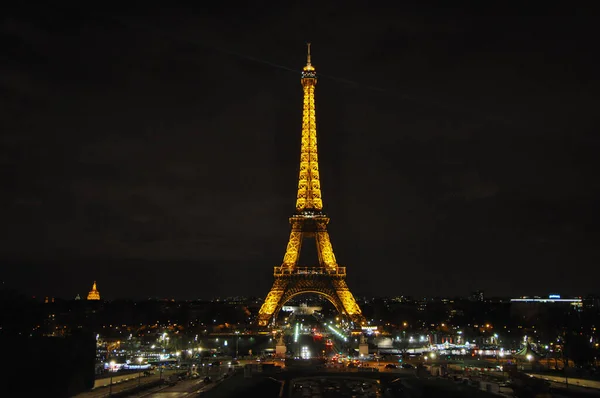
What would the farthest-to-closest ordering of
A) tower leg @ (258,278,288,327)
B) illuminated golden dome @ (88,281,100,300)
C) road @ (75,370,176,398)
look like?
1. illuminated golden dome @ (88,281,100,300)
2. tower leg @ (258,278,288,327)
3. road @ (75,370,176,398)

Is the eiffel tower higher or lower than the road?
higher

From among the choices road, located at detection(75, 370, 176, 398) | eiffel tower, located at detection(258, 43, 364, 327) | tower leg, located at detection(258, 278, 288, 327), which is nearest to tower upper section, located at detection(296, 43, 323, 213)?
eiffel tower, located at detection(258, 43, 364, 327)

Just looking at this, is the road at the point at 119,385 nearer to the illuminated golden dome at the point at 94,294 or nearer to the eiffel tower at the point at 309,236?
the eiffel tower at the point at 309,236

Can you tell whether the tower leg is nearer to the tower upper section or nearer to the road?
the tower upper section

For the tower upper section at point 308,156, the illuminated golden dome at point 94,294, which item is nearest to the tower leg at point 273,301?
the tower upper section at point 308,156

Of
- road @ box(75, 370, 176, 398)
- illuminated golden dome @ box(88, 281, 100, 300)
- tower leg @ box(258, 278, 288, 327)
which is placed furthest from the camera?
illuminated golden dome @ box(88, 281, 100, 300)

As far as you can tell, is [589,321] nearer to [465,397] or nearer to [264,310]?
[264,310]

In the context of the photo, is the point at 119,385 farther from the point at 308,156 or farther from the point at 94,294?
the point at 94,294

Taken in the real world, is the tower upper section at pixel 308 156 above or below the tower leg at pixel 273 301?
above

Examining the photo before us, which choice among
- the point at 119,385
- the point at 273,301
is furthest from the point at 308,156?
the point at 119,385
